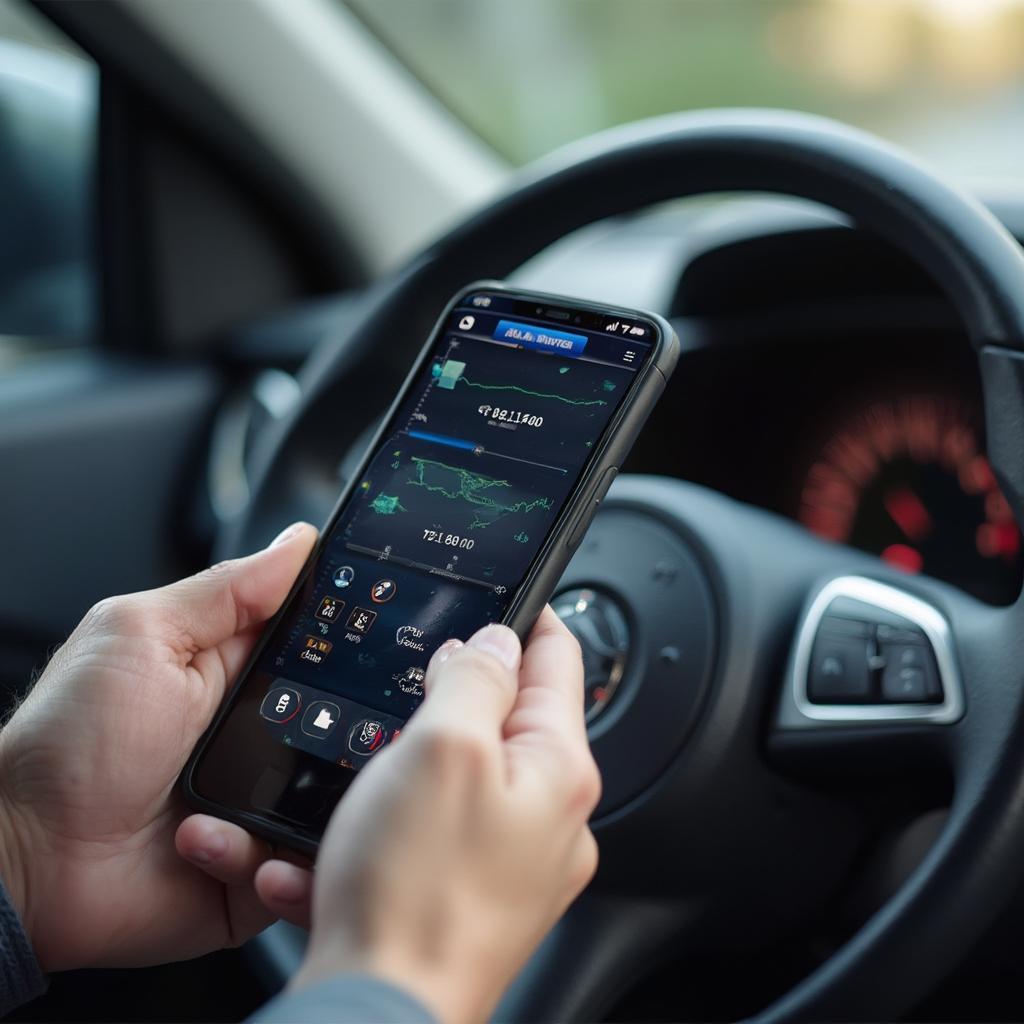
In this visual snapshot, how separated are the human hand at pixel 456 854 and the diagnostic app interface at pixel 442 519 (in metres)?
0.16

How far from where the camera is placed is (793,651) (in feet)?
2.58

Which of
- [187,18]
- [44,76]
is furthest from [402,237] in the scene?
[44,76]

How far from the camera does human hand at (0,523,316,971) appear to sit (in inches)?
27.2

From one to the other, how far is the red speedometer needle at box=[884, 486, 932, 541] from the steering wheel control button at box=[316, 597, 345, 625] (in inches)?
22.3

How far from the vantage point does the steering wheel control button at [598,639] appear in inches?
31.9

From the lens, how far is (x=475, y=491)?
2.50 ft

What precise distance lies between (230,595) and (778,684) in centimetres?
34

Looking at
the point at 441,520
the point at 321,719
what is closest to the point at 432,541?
the point at 441,520

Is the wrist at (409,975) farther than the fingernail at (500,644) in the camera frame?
No

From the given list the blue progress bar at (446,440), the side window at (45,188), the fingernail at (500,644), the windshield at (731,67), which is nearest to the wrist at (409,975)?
the fingernail at (500,644)

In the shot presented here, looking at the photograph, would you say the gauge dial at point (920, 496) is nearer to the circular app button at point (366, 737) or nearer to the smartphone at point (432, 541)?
the smartphone at point (432, 541)

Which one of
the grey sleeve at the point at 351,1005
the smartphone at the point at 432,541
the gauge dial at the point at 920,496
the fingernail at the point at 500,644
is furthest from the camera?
the gauge dial at the point at 920,496

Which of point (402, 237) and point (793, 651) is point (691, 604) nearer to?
point (793, 651)

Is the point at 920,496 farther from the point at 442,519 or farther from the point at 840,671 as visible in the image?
the point at 442,519
